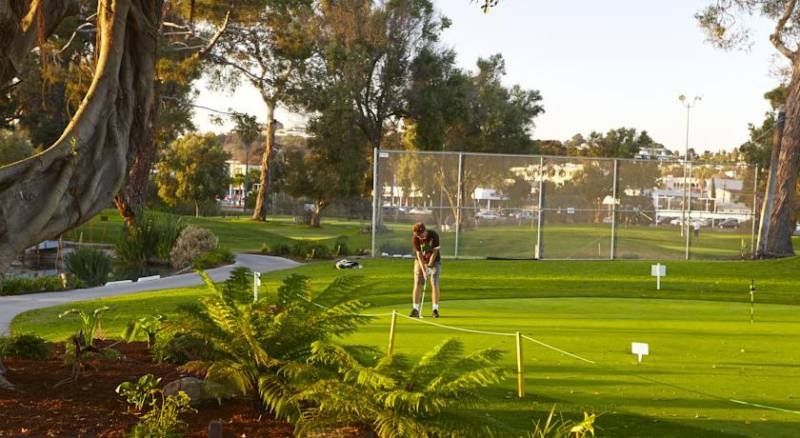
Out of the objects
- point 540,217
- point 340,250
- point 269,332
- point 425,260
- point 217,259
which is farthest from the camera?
point 340,250

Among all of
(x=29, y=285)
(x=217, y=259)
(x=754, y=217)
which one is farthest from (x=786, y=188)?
(x=29, y=285)

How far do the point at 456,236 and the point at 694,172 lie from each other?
10155 mm

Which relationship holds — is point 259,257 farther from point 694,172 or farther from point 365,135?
point 365,135

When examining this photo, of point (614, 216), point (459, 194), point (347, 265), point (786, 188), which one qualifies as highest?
point (786, 188)

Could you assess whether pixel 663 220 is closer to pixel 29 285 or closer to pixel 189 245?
pixel 189 245

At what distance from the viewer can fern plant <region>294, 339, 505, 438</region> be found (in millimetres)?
6422

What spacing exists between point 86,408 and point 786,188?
31.5 m

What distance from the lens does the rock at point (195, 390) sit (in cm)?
756

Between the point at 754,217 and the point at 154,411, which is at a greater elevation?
the point at 754,217

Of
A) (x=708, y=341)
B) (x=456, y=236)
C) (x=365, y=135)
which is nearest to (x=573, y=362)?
(x=708, y=341)

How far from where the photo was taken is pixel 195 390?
769 centimetres

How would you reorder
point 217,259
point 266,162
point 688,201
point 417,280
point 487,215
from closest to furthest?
point 417,280
point 217,259
point 487,215
point 688,201
point 266,162

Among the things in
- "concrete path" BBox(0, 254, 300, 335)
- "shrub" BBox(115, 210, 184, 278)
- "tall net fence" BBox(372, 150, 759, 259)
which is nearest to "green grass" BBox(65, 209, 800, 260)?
"tall net fence" BBox(372, 150, 759, 259)

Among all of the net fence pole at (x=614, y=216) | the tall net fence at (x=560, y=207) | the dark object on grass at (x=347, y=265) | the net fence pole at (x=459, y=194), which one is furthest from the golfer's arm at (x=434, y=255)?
the net fence pole at (x=614, y=216)
